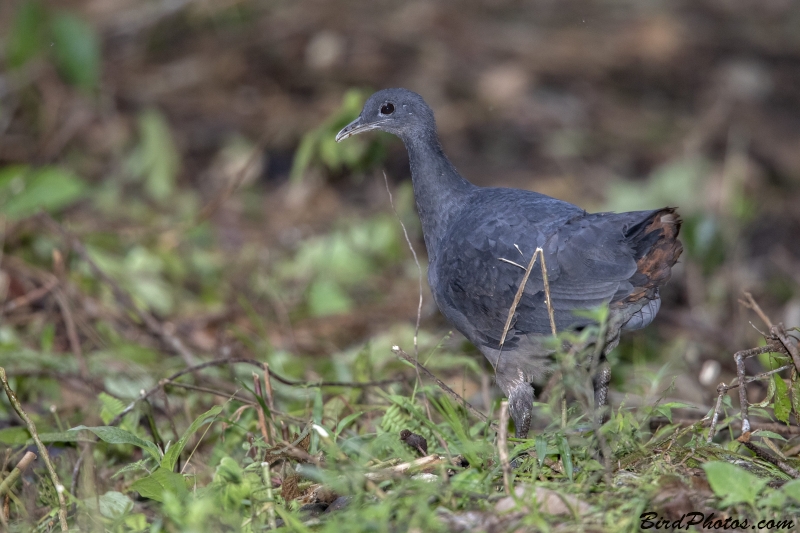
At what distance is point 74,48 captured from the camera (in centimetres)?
673

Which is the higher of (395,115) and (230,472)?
(395,115)

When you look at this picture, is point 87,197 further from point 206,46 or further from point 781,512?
point 781,512

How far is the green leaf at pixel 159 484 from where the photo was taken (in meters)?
2.75

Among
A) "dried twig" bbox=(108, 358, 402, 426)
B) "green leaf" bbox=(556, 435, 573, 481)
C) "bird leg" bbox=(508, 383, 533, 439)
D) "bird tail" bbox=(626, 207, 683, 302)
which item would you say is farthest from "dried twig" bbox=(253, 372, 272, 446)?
"bird tail" bbox=(626, 207, 683, 302)

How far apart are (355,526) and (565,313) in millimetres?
1375

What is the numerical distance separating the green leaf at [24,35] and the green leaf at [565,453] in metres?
5.62

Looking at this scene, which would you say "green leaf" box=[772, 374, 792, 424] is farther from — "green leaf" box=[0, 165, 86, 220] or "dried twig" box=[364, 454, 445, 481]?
"green leaf" box=[0, 165, 86, 220]

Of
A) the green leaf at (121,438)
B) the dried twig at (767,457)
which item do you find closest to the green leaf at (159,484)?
the green leaf at (121,438)

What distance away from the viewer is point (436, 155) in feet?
13.3

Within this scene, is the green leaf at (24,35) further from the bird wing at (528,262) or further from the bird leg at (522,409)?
the bird leg at (522,409)

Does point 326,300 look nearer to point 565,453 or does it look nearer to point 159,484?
point 159,484

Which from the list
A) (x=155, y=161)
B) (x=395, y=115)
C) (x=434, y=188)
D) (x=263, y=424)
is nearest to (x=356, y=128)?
(x=395, y=115)

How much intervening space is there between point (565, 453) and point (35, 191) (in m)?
4.05

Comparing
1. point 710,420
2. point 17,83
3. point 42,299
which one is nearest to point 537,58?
point 17,83
